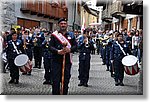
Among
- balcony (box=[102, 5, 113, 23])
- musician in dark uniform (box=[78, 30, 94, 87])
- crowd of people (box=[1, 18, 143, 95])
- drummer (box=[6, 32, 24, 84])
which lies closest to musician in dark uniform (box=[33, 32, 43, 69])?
crowd of people (box=[1, 18, 143, 95])

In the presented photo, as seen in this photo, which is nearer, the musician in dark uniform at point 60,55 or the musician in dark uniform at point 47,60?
the musician in dark uniform at point 60,55

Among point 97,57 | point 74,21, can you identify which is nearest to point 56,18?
point 74,21

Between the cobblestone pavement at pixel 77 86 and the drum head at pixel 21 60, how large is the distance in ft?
0.36

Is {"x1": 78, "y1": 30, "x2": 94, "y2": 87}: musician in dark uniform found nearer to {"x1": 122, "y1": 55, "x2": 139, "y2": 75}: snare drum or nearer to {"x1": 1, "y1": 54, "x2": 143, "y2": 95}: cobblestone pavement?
{"x1": 1, "y1": 54, "x2": 143, "y2": 95}: cobblestone pavement

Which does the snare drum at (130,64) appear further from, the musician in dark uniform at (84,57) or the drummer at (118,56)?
the musician in dark uniform at (84,57)

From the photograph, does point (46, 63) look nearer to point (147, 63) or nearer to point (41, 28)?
point (41, 28)

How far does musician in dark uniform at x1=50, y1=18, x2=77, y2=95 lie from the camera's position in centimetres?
550

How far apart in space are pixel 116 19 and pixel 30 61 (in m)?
0.88

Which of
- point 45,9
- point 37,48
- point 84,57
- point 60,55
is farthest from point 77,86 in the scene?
point 45,9

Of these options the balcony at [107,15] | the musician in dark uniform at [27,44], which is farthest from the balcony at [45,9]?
the balcony at [107,15]

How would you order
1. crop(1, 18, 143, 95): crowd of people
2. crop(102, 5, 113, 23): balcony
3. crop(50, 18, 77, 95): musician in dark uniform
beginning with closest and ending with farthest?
crop(50, 18, 77, 95): musician in dark uniform < crop(1, 18, 143, 95): crowd of people < crop(102, 5, 113, 23): balcony

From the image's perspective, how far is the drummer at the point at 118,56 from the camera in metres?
5.75

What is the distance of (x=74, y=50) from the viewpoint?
5578 millimetres

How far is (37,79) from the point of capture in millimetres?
5719
